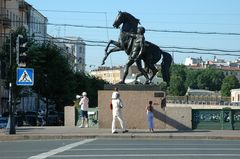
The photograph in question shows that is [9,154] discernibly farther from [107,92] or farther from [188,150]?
[107,92]

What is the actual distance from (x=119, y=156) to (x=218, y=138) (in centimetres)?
922

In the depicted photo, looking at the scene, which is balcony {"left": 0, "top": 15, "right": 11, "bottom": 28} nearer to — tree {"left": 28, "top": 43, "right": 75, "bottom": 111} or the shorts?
tree {"left": 28, "top": 43, "right": 75, "bottom": 111}

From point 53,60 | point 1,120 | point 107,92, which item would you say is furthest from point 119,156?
point 53,60

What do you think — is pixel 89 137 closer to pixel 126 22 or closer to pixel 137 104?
pixel 137 104

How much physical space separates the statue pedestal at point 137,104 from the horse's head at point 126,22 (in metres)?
2.84

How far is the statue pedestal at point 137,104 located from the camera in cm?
2834

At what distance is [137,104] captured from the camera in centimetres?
2842

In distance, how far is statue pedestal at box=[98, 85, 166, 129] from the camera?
93.0 feet

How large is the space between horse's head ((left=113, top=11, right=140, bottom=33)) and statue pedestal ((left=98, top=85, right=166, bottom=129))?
284 centimetres

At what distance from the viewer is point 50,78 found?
68.7m

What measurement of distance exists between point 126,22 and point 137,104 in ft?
13.3

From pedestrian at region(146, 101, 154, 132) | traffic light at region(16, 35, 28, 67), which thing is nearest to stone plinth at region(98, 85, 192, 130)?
pedestrian at region(146, 101, 154, 132)

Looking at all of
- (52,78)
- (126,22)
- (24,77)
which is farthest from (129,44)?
(52,78)

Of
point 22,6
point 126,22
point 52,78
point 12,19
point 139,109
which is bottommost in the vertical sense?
point 139,109
